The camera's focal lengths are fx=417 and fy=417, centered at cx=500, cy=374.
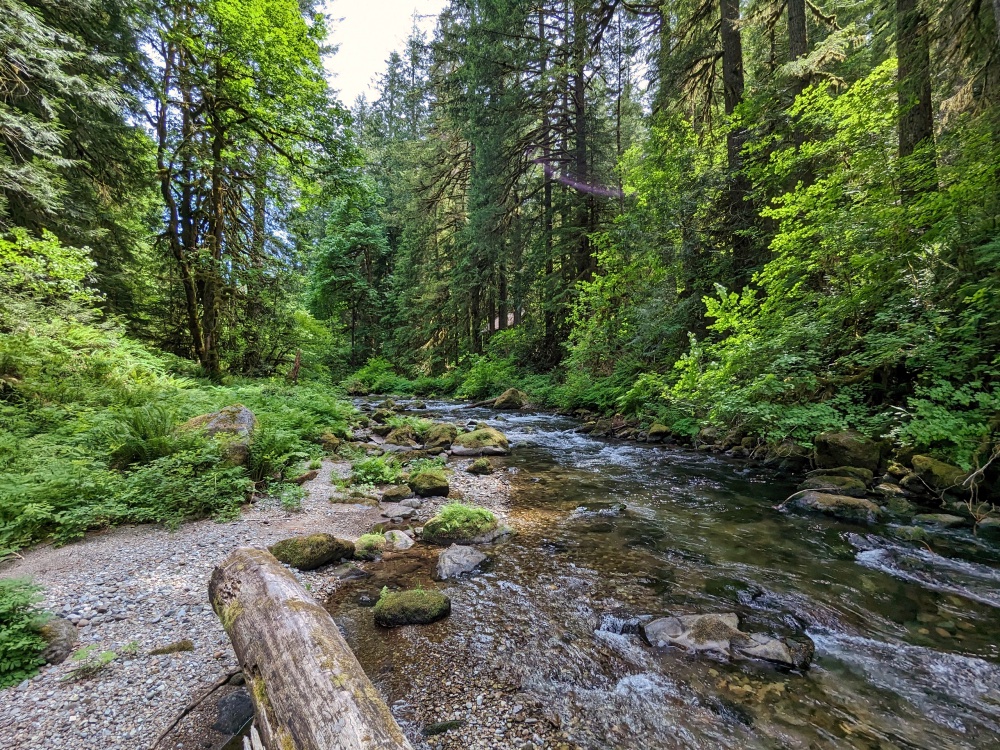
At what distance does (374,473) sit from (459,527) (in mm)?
2778

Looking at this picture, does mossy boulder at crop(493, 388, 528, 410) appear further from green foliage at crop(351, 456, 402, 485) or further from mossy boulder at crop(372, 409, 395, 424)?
green foliage at crop(351, 456, 402, 485)

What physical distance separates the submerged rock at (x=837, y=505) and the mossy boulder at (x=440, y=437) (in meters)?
6.76

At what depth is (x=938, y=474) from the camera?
5.15 meters

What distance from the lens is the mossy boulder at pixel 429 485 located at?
666cm

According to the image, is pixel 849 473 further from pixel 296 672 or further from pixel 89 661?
pixel 89 661

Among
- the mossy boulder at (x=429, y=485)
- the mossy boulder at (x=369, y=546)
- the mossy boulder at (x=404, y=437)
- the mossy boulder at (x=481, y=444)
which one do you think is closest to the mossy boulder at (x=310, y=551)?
the mossy boulder at (x=369, y=546)

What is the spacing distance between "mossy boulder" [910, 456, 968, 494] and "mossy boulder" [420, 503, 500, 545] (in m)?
5.45

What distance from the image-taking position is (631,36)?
43.4ft

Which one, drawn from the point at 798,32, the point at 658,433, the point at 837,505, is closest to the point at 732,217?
the point at 798,32

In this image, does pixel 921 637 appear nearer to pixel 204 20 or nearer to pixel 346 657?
pixel 346 657

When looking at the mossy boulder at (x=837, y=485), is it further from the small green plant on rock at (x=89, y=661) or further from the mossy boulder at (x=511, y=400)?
the mossy boulder at (x=511, y=400)

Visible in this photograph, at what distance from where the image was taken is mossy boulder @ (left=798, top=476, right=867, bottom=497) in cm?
562

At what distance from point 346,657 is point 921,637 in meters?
4.07

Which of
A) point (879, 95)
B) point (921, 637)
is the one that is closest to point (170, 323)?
point (921, 637)
